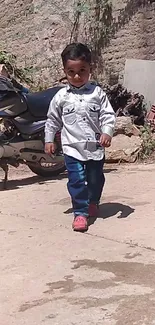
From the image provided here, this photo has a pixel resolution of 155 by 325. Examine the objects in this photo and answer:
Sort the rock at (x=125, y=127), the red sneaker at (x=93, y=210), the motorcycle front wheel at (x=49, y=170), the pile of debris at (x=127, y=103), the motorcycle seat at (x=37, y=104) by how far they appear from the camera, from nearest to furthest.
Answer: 1. the red sneaker at (x=93, y=210)
2. the motorcycle seat at (x=37, y=104)
3. the motorcycle front wheel at (x=49, y=170)
4. the rock at (x=125, y=127)
5. the pile of debris at (x=127, y=103)

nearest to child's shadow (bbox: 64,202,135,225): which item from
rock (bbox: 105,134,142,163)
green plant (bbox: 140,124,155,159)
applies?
rock (bbox: 105,134,142,163)

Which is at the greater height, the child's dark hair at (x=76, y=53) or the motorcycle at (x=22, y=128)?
the child's dark hair at (x=76, y=53)

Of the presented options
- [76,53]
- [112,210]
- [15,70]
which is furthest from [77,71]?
[15,70]

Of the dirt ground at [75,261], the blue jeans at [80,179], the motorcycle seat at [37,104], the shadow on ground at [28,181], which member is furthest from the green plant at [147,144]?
the blue jeans at [80,179]

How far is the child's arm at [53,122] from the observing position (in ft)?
14.9

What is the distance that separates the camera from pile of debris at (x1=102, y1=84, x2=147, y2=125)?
8.70 m

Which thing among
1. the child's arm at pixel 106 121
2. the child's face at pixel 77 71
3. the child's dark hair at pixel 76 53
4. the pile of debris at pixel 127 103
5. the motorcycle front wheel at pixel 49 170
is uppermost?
the child's dark hair at pixel 76 53

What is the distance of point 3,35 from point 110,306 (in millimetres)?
9564

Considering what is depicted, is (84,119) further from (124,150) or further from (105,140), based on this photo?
(124,150)

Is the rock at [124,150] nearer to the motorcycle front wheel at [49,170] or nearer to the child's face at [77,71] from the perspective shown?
the motorcycle front wheel at [49,170]

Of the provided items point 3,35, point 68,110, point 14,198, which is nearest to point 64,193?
point 14,198

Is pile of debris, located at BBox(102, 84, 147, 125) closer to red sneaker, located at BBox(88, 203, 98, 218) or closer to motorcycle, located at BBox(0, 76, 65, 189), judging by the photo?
motorcycle, located at BBox(0, 76, 65, 189)

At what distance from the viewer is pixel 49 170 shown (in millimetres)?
6574

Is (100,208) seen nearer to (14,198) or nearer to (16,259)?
(14,198)
